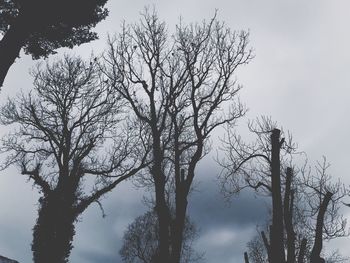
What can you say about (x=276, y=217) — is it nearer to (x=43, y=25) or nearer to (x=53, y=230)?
(x=43, y=25)

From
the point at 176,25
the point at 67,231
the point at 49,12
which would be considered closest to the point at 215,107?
the point at 176,25

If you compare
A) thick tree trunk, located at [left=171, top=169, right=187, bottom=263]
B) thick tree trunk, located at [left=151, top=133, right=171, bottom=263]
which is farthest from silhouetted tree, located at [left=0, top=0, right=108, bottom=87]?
thick tree trunk, located at [left=171, top=169, right=187, bottom=263]

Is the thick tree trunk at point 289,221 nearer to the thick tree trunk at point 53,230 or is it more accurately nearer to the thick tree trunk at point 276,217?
the thick tree trunk at point 276,217

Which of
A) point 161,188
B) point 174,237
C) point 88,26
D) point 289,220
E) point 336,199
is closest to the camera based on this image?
point 289,220

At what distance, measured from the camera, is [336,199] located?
16.5 metres

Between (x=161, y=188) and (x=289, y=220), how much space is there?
14.7 ft

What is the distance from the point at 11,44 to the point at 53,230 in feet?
51.0

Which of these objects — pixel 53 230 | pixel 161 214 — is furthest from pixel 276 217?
pixel 53 230

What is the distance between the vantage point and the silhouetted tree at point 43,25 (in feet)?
32.0

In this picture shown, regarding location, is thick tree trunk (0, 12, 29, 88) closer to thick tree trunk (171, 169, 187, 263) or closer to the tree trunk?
thick tree trunk (171, 169, 187, 263)

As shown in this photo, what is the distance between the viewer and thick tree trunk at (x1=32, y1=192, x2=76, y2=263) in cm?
2084

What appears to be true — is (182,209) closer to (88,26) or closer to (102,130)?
(88,26)

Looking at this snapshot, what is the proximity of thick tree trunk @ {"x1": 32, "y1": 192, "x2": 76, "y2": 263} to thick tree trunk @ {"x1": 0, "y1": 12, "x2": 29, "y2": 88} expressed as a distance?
479 inches

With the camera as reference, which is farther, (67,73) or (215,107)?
(67,73)
